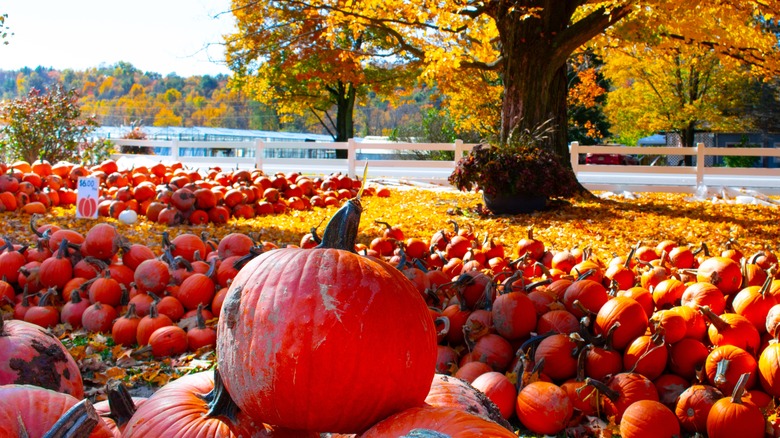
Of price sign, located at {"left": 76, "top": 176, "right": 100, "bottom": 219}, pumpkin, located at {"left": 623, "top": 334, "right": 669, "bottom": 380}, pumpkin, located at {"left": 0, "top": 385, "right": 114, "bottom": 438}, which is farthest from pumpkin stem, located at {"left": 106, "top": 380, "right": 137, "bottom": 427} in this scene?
price sign, located at {"left": 76, "top": 176, "right": 100, "bottom": 219}

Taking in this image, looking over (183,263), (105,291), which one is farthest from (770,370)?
(105,291)

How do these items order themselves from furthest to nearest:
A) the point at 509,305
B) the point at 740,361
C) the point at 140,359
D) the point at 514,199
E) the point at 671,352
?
1. the point at 514,199
2. the point at 140,359
3. the point at 509,305
4. the point at 671,352
5. the point at 740,361

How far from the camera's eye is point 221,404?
2037mm

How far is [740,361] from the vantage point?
10.8 feet

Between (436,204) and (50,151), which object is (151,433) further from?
(50,151)

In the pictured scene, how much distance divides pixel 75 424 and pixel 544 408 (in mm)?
2283

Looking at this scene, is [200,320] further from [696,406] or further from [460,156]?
[460,156]

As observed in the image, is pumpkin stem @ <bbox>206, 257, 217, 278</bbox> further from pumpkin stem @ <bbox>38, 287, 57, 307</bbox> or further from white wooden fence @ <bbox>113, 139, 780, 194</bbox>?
white wooden fence @ <bbox>113, 139, 780, 194</bbox>

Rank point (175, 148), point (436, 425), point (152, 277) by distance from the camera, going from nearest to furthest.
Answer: point (436, 425)
point (152, 277)
point (175, 148)

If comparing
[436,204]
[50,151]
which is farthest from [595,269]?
[50,151]

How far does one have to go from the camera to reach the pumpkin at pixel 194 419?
6.39ft

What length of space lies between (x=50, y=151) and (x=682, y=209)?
13.1 metres

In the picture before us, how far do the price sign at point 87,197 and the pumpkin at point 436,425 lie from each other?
24.7ft

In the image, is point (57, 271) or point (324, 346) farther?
point (57, 271)
